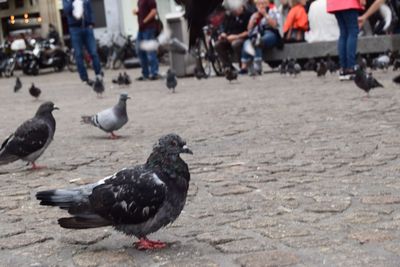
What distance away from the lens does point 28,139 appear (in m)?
5.91

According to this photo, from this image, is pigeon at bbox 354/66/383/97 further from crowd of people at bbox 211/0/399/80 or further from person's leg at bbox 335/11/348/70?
crowd of people at bbox 211/0/399/80

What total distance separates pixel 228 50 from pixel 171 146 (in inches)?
558

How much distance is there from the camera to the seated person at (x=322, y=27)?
15.9 meters

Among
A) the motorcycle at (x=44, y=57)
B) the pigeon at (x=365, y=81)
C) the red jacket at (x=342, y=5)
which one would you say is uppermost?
the red jacket at (x=342, y=5)

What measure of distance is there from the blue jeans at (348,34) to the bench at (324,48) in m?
4.71

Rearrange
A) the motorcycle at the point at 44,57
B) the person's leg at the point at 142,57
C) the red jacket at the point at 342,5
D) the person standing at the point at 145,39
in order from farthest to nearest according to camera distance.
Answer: the motorcycle at the point at 44,57, the person's leg at the point at 142,57, the person standing at the point at 145,39, the red jacket at the point at 342,5

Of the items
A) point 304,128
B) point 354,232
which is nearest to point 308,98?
point 304,128

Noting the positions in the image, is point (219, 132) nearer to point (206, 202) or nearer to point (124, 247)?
point (206, 202)

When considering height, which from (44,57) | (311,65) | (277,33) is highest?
(277,33)

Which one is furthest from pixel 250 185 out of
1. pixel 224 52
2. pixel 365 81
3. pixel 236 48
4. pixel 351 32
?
pixel 224 52

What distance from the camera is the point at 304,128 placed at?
24.9 ft

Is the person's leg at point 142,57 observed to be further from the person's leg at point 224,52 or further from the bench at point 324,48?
the bench at point 324,48

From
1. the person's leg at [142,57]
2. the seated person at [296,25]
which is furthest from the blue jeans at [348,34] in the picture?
the person's leg at [142,57]

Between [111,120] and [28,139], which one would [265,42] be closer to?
[111,120]
